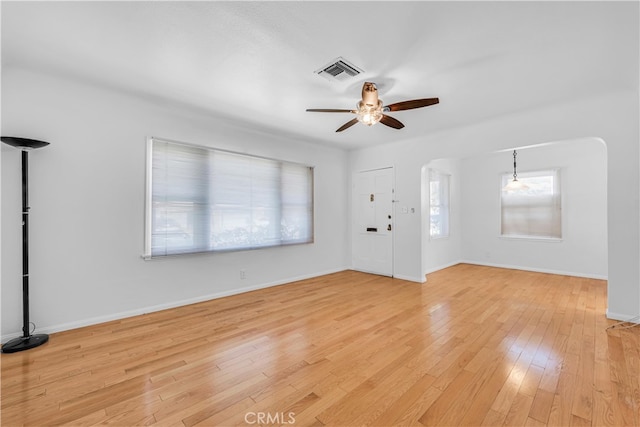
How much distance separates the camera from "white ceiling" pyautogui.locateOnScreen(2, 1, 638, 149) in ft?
6.19

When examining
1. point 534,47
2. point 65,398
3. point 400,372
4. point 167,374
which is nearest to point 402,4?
point 534,47

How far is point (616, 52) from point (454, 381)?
308 centimetres

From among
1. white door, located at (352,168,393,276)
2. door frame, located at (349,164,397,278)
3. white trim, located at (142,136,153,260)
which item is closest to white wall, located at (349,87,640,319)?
door frame, located at (349,164,397,278)

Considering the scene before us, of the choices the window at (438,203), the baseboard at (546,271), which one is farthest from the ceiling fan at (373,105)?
the baseboard at (546,271)

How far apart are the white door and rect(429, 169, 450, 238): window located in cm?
130

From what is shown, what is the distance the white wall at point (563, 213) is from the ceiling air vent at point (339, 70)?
4.52 meters

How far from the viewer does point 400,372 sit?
2086mm

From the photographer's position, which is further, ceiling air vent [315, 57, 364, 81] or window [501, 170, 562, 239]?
window [501, 170, 562, 239]

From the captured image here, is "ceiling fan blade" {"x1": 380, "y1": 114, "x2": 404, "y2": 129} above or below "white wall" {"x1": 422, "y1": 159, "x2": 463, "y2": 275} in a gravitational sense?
above

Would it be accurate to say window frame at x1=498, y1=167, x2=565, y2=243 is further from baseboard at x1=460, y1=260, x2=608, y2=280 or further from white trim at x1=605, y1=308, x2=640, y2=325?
white trim at x1=605, y1=308, x2=640, y2=325

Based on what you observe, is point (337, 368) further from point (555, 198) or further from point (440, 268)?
point (555, 198)

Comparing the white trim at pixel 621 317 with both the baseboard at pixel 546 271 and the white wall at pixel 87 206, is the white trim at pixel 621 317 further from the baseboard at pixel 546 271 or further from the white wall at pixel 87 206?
the white wall at pixel 87 206

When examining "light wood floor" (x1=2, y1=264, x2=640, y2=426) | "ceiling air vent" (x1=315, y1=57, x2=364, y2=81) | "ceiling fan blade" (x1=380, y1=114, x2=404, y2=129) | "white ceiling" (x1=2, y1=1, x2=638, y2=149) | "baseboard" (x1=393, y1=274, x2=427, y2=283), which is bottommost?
"light wood floor" (x1=2, y1=264, x2=640, y2=426)

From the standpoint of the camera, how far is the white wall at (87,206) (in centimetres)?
263
